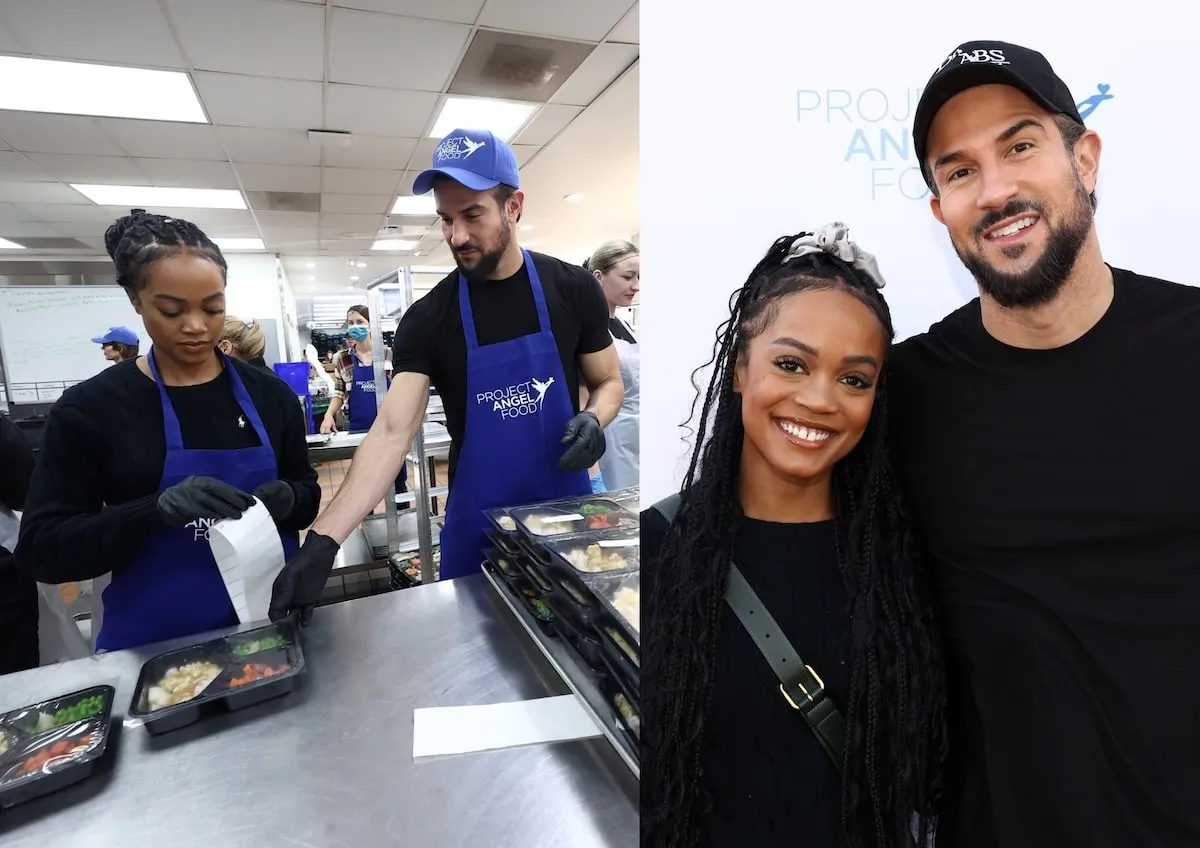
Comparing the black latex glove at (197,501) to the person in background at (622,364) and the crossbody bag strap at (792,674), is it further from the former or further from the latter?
the person in background at (622,364)

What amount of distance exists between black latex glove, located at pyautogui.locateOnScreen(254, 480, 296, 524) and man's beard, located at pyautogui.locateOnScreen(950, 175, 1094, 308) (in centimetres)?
128

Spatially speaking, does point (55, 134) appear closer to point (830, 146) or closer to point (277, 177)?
point (277, 177)

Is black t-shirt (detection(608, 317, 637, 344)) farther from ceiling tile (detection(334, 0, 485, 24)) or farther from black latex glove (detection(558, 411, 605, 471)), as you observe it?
ceiling tile (detection(334, 0, 485, 24))

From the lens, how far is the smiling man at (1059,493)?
0.65 meters

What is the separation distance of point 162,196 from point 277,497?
6415 millimetres

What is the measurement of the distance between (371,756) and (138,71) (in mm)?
4243

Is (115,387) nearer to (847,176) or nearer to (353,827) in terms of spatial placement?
(353,827)

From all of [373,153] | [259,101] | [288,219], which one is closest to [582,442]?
[259,101]

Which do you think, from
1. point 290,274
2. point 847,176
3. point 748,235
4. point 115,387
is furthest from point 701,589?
point 290,274

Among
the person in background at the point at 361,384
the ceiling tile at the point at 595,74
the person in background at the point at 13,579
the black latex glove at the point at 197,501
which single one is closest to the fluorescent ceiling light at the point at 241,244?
the person in background at the point at 361,384

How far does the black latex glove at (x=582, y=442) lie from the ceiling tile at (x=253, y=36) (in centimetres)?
271

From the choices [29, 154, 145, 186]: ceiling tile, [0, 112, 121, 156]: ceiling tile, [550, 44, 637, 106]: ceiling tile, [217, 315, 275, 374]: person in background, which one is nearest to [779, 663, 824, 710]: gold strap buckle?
[217, 315, 275, 374]: person in background

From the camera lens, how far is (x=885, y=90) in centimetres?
75

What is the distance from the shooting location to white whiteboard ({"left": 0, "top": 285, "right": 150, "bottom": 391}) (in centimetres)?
544
